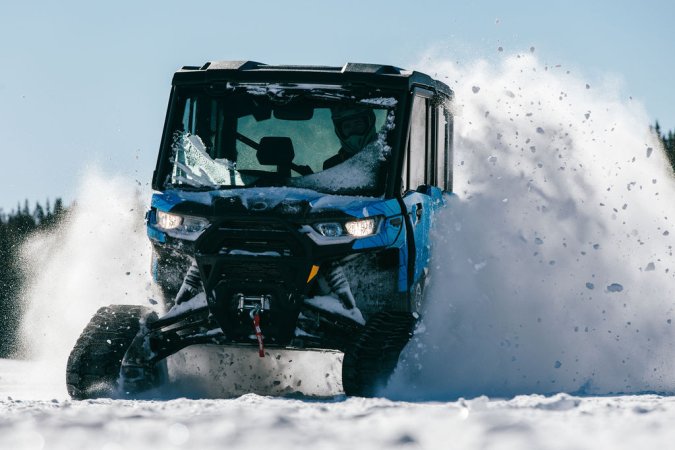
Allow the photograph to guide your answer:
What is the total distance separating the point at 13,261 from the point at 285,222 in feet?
115

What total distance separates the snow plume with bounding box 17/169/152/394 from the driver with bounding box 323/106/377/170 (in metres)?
4.71

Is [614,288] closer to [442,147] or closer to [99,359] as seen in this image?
[442,147]

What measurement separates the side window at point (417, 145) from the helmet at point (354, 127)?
297 millimetres

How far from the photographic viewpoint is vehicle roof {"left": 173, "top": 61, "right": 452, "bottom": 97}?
28.6 feet

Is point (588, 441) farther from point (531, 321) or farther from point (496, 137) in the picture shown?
point (496, 137)

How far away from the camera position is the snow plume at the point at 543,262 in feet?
30.5

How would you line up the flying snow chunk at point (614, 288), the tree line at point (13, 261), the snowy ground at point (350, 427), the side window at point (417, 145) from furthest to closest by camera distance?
the tree line at point (13, 261) < the flying snow chunk at point (614, 288) < the side window at point (417, 145) < the snowy ground at point (350, 427)

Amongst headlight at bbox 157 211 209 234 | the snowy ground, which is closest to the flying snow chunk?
headlight at bbox 157 211 209 234

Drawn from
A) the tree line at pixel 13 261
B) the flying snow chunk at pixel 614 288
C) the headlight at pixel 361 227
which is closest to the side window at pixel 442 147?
the headlight at pixel 361 227

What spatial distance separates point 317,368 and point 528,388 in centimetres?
158

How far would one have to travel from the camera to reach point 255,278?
8172mm

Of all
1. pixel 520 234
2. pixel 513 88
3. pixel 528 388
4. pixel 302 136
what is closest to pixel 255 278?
pixel 302 136

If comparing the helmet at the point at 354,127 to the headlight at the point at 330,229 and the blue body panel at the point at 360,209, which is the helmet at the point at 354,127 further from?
the headlight at the point at 330,229

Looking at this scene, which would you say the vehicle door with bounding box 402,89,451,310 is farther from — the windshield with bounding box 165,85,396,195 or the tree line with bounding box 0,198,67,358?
the tree line with bounding box 0,198,67,358
